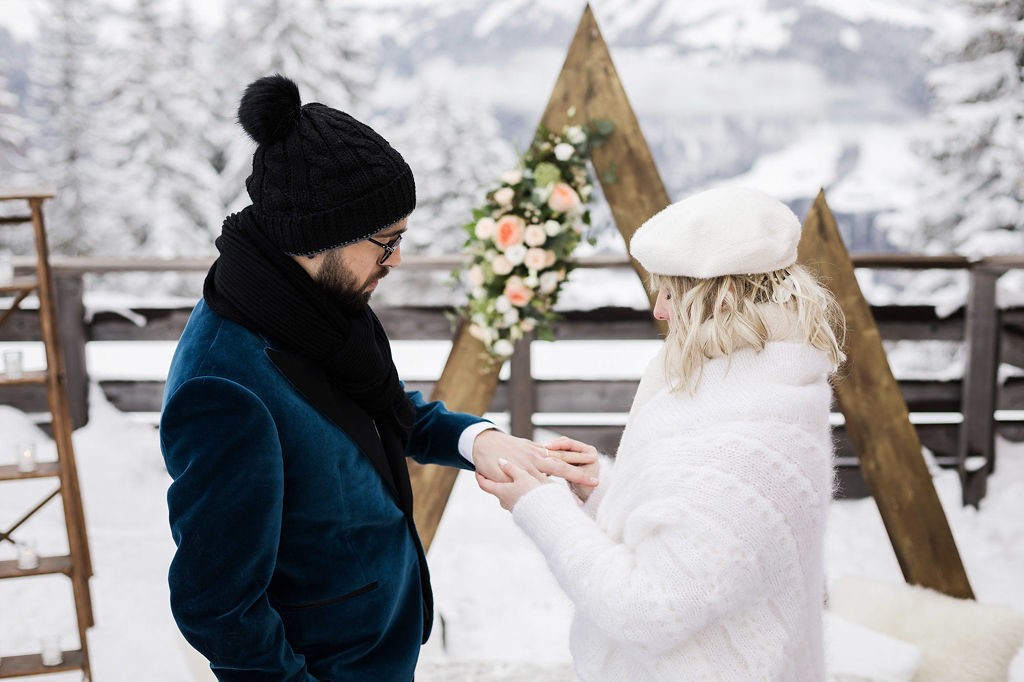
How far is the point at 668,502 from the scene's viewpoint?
1.28 metres

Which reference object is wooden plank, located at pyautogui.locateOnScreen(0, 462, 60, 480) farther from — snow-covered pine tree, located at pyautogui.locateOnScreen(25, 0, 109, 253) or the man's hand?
snow-covered pine tree, located at pyautogui.locateOnScreen(25, 0, 109, 253)

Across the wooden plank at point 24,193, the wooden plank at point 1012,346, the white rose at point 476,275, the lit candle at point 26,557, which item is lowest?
the lit candle at point 26,557

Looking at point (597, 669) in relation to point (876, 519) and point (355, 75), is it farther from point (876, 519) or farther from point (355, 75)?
point (355, 75)

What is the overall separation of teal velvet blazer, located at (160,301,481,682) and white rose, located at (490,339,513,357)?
1.57 metres

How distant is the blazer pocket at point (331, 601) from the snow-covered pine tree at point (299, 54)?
992cm

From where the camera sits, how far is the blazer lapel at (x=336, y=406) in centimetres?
133

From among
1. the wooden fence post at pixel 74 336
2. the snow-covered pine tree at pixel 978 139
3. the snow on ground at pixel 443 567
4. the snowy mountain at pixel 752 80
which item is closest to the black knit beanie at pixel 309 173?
the snow on ground at pixel 443 567

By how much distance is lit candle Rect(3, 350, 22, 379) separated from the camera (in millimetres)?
3132

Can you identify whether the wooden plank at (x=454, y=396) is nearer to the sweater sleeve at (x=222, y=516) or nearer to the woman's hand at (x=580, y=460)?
the woman's hand at (x=580, y=460)

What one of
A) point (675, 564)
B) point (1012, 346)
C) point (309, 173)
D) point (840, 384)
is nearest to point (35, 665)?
point (309, 173)

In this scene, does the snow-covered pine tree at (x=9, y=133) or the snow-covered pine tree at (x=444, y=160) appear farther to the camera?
the snow-covered pine tree at (x=9, y=133)

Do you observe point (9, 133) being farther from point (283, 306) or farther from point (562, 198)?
point (283, 306)

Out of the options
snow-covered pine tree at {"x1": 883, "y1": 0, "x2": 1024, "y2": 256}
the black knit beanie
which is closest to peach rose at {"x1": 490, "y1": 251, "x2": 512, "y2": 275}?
the black knit beanie

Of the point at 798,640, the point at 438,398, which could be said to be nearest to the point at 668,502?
the point at 798,640
